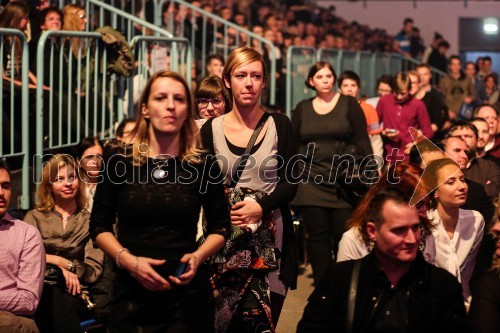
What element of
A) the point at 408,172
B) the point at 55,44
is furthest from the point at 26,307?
the point at 55,44

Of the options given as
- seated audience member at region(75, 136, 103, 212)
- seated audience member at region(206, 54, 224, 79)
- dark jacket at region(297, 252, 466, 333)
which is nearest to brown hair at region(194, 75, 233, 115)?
seated audience member at region(75, 136, 103, 212)

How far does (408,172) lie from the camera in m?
6.16

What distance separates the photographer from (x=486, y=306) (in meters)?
5.53

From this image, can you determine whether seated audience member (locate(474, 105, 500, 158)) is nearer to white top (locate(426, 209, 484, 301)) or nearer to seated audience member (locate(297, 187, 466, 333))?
white top (locate(426, 209, 484, 301))

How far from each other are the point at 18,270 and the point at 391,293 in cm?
232

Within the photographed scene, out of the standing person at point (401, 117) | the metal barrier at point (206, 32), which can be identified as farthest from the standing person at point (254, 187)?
the metal barrier at point (206, 32)

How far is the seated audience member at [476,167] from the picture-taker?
359 inches

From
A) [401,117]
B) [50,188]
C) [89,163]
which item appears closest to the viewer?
[50,188]

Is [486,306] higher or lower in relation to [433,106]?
lower

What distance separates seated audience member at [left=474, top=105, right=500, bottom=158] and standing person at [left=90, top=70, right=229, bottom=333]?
6054 millimetres

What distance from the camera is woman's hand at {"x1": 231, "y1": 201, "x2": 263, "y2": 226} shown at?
582 cm

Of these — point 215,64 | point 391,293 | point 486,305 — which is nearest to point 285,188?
point 486,305

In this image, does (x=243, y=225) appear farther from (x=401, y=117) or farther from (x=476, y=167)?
(x=401, y=117)

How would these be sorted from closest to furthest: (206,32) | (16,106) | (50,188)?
(50,188)
(16,106)
(206,32)
